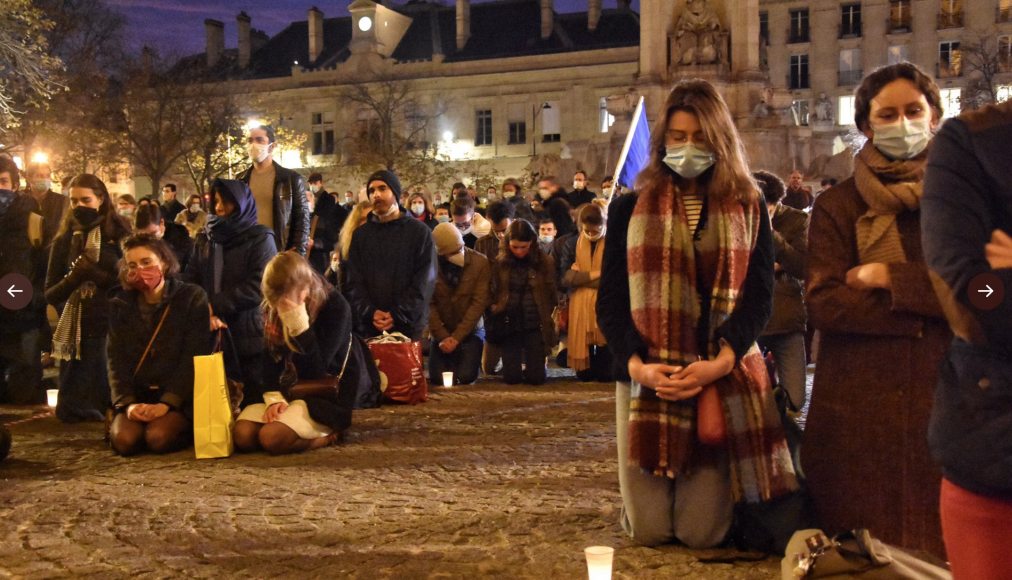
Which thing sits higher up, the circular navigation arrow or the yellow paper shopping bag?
the circular navigation arrow

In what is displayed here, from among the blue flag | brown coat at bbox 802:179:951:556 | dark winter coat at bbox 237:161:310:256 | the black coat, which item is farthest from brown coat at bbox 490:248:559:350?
brown coat at bbox 802:179:951:556

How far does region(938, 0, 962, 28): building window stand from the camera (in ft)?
206

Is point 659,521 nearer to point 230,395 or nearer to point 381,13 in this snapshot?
point 230,395

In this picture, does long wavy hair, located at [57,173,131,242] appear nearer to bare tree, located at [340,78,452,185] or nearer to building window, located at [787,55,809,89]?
bare tree, located at [340,78,452,185]

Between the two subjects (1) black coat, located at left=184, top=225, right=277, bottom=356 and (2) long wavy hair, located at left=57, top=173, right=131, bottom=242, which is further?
(2) long wavy hair, located at left=57, top=173, right=131, bottom=242

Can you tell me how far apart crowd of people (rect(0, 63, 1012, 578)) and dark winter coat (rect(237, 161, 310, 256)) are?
2 cm

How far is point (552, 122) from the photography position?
6284 cm

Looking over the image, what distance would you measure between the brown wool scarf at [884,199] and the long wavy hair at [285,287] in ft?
15.9

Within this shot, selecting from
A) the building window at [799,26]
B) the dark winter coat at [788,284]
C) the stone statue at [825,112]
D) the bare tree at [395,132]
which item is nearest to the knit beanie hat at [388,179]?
the dark winter coat at [788,284]

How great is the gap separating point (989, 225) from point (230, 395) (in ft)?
23.3

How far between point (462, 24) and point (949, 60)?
26.8 m

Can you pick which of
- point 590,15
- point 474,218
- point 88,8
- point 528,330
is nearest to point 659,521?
point 528,330

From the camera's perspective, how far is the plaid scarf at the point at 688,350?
5312 millimetres

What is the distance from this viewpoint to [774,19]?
6706cm
